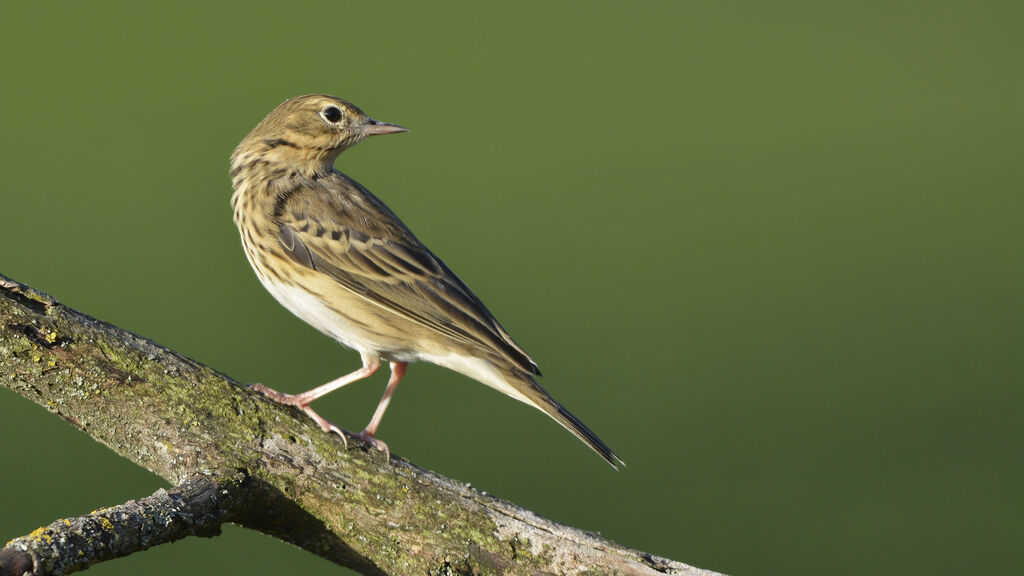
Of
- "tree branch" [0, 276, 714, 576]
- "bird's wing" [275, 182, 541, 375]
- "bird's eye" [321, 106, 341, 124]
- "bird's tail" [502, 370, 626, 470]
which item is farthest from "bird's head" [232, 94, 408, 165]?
"tree branch" [0, 276, 714, 576]

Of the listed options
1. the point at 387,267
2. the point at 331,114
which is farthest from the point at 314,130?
the point at 387,267

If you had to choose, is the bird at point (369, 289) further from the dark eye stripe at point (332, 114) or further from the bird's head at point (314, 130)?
the dark eye stripe at point (332, 114)

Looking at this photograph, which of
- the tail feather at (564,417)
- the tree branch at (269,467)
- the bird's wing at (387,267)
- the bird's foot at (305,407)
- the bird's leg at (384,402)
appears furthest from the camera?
the bird's wing at (387,267)

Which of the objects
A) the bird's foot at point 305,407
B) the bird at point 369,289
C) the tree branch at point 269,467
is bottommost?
the tree branch at point 269,467

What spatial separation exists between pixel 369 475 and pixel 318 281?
5.02 feet

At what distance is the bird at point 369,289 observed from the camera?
4.28m

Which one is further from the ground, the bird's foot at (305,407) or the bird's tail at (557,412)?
the bird's tail at (557,412)

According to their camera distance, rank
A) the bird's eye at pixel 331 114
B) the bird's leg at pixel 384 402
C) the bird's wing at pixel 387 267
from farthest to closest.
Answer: the bird's eye at pixel 331 114 → the bird's wing at pixel 387 267 → the bird's leg at pixel 384 402

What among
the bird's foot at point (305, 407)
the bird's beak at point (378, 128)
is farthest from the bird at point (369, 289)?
the bird's beak at point (378, 128)

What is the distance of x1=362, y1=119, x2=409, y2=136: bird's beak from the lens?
5.05 meters

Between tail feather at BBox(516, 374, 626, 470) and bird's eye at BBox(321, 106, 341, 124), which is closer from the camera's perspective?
tail feather at BBox(516, 374, 626, 470)

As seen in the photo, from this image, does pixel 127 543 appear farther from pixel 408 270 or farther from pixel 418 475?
pixel 408 270

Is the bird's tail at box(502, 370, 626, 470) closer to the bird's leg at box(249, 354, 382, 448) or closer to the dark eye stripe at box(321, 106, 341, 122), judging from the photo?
the bird's leg at box(249, 354, 382, 448)

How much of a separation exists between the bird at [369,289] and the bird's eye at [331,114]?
321 mm
